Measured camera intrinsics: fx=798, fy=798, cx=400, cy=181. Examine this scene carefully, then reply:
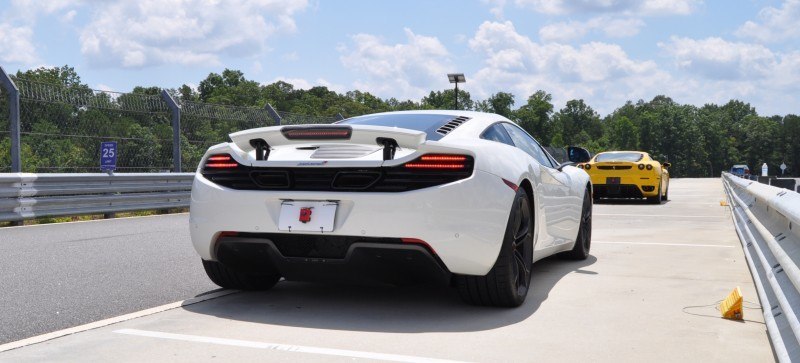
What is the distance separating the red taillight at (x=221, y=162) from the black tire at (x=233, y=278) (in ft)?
2.23

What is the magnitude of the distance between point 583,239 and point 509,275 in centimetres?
271

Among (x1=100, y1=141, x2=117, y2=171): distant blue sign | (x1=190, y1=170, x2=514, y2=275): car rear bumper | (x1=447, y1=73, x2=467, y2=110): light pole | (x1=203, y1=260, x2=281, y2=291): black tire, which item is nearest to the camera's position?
(x1=190, y1=170, x2=514, y2=275): car rear bumper

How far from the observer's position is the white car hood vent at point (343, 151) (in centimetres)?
446

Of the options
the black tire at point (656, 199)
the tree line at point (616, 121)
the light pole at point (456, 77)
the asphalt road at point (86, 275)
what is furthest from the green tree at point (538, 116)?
the asphalt road at point (86, 275)

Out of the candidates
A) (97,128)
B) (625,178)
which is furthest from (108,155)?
(625,178)

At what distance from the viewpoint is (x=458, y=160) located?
4.37 m

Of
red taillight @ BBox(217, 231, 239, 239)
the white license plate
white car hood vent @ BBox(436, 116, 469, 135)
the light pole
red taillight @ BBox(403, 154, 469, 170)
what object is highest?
the light pole

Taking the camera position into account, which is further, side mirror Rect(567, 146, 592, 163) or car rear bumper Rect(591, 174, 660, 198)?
car rear bumper Rect(591, 174, 660, 198)

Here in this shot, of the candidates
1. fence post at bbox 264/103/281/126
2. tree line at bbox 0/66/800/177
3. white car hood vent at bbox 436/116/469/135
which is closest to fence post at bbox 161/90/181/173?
fence post at bbox 264/103/281/126

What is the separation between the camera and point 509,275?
181 inches

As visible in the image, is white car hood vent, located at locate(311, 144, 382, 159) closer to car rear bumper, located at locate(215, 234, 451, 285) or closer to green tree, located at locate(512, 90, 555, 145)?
car rear bumper, located at locate(215, 234, 451, 285)

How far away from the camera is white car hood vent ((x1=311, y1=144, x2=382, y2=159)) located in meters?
4.46

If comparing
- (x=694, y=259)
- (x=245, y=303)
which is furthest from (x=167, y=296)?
(x=694, y=259)

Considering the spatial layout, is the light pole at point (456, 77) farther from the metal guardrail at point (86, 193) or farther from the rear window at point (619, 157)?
the metal guardrail at point (86, 193)
